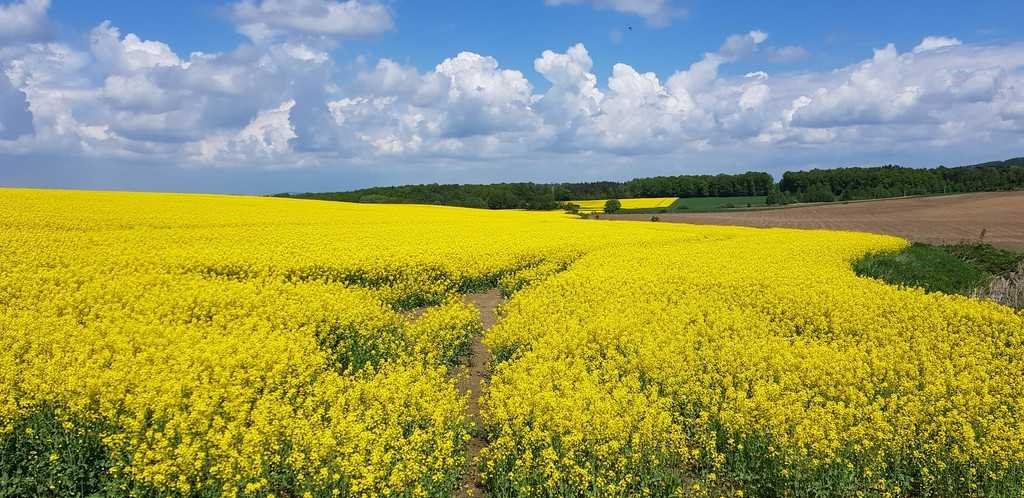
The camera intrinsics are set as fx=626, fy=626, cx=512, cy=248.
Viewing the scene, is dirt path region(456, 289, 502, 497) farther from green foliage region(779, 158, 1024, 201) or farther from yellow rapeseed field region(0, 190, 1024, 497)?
green foliage region(779, 158, 1024, 201)

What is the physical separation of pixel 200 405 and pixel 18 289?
7343 millimetres

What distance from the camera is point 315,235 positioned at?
21344 millimetres

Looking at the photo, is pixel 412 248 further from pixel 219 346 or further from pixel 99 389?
pixel 99 389

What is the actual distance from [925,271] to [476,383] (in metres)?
16.3

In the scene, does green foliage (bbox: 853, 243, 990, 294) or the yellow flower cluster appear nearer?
the yellow flower cluster

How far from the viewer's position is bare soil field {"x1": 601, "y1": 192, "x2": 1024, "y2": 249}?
3350 cm

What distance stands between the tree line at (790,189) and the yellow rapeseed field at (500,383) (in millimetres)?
51851

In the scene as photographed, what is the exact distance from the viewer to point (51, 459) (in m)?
5.52

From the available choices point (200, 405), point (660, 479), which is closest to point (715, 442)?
point (660, 479)

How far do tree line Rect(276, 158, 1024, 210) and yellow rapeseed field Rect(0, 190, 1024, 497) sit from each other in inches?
2041

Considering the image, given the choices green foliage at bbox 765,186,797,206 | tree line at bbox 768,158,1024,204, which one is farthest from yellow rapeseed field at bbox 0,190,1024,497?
tree line at bbox 768,158,1024,204

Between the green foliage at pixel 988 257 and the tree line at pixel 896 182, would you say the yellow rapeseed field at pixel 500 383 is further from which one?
the tree line at pixel 896 182

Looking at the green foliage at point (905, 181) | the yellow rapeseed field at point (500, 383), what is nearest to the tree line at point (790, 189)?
the green foliage at point (905, 181)

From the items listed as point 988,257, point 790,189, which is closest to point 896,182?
point 790,189
